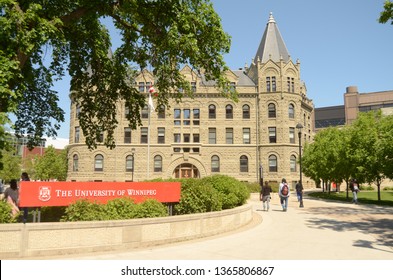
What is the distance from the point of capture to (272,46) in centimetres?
4981

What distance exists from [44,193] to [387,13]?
15.1 metres

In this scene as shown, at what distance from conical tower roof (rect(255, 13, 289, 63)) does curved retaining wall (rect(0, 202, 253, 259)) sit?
41.3 meters

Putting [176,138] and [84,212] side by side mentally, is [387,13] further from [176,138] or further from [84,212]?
[176,138]

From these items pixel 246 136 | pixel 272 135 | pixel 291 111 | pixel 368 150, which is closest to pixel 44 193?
pixel 368 150

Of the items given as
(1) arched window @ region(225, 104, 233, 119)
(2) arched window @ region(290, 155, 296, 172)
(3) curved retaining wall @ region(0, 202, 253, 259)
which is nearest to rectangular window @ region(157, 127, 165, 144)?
(1) arched window @ region(225, 104, 233, 119)

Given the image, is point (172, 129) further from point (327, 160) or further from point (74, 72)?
point (74, 72)

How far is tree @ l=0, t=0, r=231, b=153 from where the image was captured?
405 inches

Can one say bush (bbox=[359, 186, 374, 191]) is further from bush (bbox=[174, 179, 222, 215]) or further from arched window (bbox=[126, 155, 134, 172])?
bush (bbox=[174, 179, 222, 215])

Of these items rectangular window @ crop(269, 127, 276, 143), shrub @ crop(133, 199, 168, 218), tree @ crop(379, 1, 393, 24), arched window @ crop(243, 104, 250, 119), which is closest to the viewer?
shrub @ crop(133, 199, 168, 218)

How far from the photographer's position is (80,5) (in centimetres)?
1243

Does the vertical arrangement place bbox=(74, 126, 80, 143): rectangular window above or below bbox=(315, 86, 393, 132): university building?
below

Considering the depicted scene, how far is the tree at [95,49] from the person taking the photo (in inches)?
405

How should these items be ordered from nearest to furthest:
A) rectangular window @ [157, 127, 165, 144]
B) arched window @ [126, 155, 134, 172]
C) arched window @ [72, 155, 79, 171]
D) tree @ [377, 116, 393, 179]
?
1. tree @ [377, 116, 393, 179]
2. arched window @ [126, 155, 134, 172]
3. arched window @ [72, 155, 79, 171]
4. rectangular window @ [157, 127, 165, 144]

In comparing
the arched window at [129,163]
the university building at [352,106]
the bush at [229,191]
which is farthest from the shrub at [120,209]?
the university building at [352,106]
